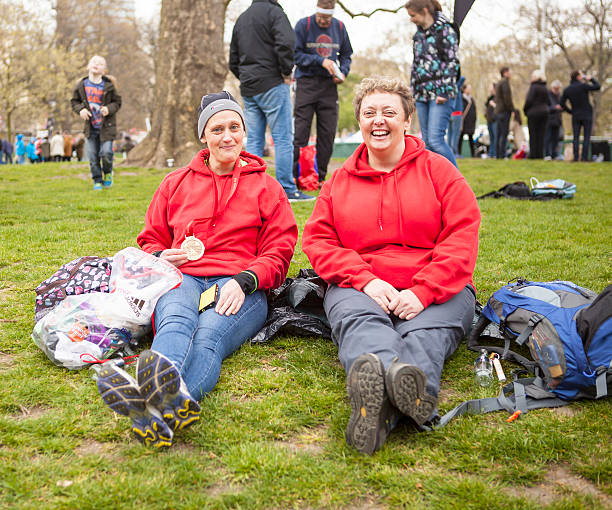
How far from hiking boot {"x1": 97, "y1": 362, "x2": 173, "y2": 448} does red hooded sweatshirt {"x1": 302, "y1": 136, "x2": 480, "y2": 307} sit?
127cm

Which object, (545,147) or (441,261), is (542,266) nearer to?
(441,261)

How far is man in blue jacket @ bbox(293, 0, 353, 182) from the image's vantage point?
8281 mm

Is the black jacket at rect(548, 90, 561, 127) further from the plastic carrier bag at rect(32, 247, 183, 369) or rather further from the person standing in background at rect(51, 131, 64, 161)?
the person standing in background at rect(51, 131, 64, 161)

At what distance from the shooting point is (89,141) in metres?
9.74

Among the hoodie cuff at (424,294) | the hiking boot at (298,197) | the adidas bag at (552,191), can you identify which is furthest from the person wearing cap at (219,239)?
the adidas bag at (552,191)

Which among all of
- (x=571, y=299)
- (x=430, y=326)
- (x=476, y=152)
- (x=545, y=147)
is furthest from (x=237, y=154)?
(x=476, y=152)

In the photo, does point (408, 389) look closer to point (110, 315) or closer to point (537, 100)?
point (110, 315)

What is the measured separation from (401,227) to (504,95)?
14.2 metres

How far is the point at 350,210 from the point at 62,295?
172cm

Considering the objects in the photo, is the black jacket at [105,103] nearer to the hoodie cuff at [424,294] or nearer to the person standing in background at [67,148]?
the hoodie cuff at [424,294]

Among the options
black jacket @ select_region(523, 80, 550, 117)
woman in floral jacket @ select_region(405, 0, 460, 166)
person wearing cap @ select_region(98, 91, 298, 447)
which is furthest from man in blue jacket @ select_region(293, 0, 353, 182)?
black jacket @ select_region(523, 80, 550, 117)

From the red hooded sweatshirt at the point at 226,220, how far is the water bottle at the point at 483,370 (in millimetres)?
1226

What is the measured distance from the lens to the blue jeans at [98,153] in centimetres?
975

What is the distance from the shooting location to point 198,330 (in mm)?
3123
